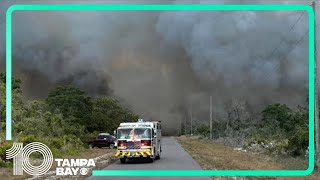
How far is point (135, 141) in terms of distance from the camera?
99.3ft

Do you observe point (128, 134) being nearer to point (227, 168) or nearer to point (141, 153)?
point (141, 153)

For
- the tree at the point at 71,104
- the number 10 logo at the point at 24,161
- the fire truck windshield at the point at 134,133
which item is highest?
the tree at the point at 71,104

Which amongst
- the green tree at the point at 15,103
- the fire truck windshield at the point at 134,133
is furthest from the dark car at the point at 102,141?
the fire truck windshield at the point at 134,133

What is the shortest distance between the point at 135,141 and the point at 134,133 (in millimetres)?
632

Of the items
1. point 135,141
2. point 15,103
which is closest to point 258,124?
point 15,103

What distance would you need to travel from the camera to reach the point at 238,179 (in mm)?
20844

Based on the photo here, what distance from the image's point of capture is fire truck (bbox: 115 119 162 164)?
29875 millimetres

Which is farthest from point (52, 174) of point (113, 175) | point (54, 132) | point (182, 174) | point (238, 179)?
point (54, 132)

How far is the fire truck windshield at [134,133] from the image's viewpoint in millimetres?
30422

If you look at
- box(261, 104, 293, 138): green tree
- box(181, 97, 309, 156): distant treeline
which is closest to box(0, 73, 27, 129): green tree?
box(181, 97, 309, 156): distant treeline

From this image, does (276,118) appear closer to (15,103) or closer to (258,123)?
(258,123)

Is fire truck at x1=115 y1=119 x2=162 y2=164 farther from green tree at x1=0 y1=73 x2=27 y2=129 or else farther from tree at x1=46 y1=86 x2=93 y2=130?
tree at x1=46 y1=86 x2=93 y2=130

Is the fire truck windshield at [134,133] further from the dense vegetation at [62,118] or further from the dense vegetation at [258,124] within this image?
the dense vegetation at [258,124]

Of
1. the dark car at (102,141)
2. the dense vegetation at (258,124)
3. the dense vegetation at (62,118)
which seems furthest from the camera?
the dense vegetation at (258,124)
